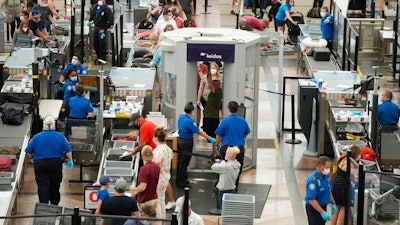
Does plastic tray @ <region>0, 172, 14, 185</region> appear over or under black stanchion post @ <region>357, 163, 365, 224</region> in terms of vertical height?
under

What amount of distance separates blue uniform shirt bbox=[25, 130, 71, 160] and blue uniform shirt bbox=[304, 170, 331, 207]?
4035 mm

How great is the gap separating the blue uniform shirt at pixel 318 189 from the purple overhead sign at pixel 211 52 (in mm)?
4691

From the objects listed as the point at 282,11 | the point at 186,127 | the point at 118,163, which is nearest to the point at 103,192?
the point at 118,163

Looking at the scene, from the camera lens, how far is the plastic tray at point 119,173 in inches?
800

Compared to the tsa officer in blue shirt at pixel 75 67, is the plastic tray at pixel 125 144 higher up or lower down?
lower down

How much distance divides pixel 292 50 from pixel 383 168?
43.0ft

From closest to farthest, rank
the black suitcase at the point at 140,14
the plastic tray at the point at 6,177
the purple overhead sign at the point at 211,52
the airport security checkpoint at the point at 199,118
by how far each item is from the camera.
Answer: the airport security checkpoint at the point at 199,118 → the plastic tray at the point at 6,177 → the purple overhead sign at the point at 211,52 → the black suitcase at the point at 140,14

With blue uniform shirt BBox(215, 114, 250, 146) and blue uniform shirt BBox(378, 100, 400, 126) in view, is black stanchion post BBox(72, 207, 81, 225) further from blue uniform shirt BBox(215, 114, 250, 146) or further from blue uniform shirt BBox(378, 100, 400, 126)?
blue uniform shirt BBox(378, 100, 400, 126)

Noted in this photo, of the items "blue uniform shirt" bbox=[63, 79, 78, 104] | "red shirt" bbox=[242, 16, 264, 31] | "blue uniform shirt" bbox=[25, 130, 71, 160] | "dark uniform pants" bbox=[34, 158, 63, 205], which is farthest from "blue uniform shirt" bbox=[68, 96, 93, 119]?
"red shirt" bbox=[242, 16, 264, 31]

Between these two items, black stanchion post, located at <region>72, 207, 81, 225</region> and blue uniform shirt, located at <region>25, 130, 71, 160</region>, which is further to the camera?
blue uniform shirt, located at <region>25, 130, 71, 160</region>

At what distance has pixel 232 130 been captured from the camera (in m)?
21.3

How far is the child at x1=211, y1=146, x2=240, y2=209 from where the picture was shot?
65.4 feet

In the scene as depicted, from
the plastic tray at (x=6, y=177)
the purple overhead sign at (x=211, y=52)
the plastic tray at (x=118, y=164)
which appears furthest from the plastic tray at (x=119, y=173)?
the purple overhead sign at (x=211, y=52)

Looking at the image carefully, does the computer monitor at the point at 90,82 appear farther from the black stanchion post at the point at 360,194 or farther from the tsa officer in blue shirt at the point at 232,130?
the black stanchion post at the point at 360,194
